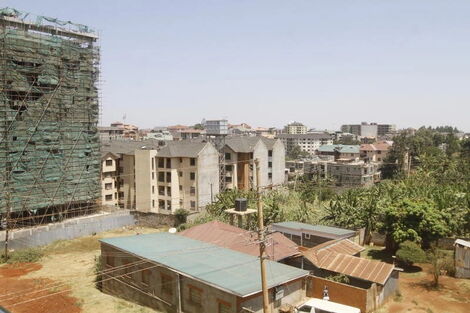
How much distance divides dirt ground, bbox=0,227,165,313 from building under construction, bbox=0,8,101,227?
7151 mm

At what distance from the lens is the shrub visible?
36591 millimetres

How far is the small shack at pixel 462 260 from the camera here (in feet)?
87.8

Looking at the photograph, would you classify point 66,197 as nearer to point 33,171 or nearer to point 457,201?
point 33,171

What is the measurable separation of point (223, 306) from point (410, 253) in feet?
Answer: 50.3

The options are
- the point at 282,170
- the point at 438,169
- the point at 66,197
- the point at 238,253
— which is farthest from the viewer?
the point at 282,170

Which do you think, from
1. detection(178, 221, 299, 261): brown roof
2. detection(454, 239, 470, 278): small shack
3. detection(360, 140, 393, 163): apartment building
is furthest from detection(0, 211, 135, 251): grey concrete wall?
detection(360, 140, 393, 163): apartment building

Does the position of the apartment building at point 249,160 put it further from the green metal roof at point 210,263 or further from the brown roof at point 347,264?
the brown roof at point 347,264

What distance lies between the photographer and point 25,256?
3719cm

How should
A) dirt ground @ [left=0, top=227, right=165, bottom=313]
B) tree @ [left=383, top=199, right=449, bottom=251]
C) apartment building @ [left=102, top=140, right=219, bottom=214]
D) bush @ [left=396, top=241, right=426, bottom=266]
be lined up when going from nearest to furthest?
dirt ground @ [left=0, top=227, right=165, bottom=313]
bush @ [left=396, top=241, right=426, bottom=266]
tree @ [left=383, top=199, right=449, bottom=251]
apartment building @ [left=102, top=140, right=219, bottom=214]

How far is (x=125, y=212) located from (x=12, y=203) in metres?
13.2

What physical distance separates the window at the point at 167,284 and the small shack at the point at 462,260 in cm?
1887

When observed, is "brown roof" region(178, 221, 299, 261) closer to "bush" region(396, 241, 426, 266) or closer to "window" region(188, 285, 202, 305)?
"window" region(188, 285, 202, 305)

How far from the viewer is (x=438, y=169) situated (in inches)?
2625

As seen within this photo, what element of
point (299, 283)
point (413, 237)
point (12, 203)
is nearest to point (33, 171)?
point (12, 203)
